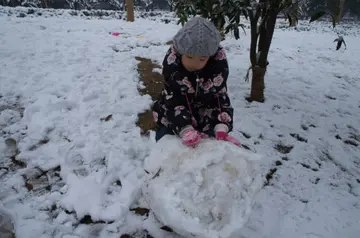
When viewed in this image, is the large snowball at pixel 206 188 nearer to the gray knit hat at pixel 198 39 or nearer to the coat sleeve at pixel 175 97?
the coat sleeve at pixel 175 97

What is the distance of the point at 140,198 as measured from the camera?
1.68 m

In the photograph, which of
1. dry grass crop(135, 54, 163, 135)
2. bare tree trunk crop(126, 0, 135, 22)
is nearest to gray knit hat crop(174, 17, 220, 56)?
dry grass crop(135, 54, 163, 135)

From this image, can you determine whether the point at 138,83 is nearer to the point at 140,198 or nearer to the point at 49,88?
the point at 49,88

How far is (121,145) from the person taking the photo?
84.9 inches

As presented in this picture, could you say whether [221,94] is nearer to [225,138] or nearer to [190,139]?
[225,138]

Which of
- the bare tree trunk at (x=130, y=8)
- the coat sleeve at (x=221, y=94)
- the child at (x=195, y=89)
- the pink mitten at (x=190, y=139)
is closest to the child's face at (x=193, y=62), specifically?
the child at (x=195, y=89)

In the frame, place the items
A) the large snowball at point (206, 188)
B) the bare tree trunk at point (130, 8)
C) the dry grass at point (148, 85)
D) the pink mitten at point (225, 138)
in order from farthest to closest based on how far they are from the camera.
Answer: the bare tree trunk at point (130, 8) < the dry grass at point (148, 85) < the pink mitten at point (225, 138) < the large snowball at point (206, 188)

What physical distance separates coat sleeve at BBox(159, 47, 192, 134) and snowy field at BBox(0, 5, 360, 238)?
2.04ft

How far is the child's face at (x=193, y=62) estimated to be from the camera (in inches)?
52.5

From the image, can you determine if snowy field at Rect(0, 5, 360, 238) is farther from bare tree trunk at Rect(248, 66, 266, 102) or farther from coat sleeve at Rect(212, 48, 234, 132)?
coat sleeve at Rect(212, 48, 234, 132)

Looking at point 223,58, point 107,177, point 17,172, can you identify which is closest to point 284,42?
point 223,58

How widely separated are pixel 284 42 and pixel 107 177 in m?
Answer: 5.72

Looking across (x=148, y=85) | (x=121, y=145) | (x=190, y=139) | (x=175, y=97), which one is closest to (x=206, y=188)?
(x=190, y=139)

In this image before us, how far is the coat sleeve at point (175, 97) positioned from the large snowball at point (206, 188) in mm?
178
